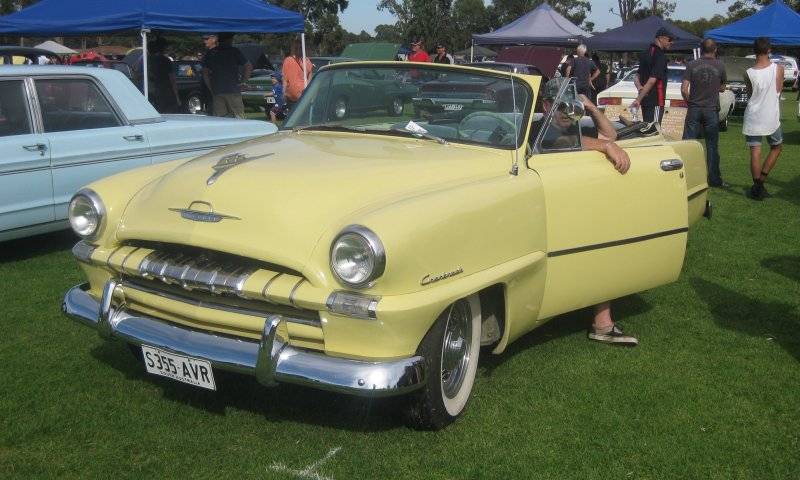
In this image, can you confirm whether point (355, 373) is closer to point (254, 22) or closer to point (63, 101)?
point (63, 101)

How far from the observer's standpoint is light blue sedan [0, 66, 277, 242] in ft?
20.6

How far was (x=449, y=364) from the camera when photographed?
3732 mm

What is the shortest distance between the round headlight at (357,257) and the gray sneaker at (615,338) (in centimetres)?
215

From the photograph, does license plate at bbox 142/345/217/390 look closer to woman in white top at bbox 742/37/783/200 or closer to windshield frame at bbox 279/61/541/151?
windshield frame at bbox 279/61/541/151

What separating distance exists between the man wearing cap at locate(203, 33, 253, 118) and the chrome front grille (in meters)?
8.01

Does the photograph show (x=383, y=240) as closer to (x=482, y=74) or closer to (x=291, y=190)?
(x=291, y=190)

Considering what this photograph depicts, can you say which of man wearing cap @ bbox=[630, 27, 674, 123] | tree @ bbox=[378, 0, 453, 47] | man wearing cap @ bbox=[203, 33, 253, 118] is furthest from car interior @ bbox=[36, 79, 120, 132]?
tree @ bbox=[378, 0, 453, 47]

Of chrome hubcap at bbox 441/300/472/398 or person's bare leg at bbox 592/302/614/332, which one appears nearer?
→ chrome hubcap at bbox 441/300/472/398

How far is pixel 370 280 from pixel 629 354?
2.17 meters

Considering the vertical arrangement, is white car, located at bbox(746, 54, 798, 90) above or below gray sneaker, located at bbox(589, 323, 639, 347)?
above

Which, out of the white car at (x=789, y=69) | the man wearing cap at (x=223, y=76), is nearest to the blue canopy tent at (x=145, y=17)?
the man wearing cap at (x=223, y=76)

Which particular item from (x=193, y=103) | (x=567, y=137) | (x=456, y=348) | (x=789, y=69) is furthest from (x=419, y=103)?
(x=789, y=69)

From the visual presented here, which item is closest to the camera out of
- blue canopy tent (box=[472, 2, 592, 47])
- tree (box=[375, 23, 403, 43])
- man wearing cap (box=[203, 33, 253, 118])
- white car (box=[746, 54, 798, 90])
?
man wearing cap (box=[203, 33, 253, 118])

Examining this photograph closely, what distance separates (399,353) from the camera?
3207mm
